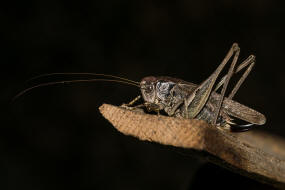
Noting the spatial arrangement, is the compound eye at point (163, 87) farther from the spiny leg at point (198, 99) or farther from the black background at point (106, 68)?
the black background at point (106, 68)

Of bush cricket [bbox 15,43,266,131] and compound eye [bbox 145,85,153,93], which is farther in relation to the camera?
compound eye [bbox 145,85,153,93]

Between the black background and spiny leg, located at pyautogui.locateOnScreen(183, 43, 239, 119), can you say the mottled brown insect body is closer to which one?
spiny leg, located at pyautogui.locateOnScreen(183, 43, 239, 119)

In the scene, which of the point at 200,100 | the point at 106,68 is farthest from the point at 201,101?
the point at 106,68

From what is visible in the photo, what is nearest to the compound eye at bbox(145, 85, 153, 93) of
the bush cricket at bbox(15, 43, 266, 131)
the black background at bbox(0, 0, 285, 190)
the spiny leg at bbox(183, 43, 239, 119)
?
the bush cricket at bbox(15, 43, 266, 131)

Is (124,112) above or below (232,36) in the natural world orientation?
below

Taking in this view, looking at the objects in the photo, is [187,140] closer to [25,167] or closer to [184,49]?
[25,167]

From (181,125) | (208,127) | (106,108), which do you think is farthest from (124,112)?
(208,127)

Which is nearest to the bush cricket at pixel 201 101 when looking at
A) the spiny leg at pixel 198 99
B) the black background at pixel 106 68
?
the spiny leg at pixel 198 99

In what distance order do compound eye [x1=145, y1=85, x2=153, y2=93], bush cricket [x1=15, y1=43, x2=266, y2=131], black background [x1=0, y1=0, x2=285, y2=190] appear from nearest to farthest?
bush cricket [x1=15, y1=43, x2=266, y2=131] < compound eye [x1=145, y1=85, x2=153, y2=93] < black background [x1=0, y1=0, x2=285, y2=190]

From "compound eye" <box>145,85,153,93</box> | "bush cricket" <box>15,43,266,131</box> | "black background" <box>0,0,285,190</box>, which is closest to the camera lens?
"bush cricket" <box>15,43,266,131</box>
